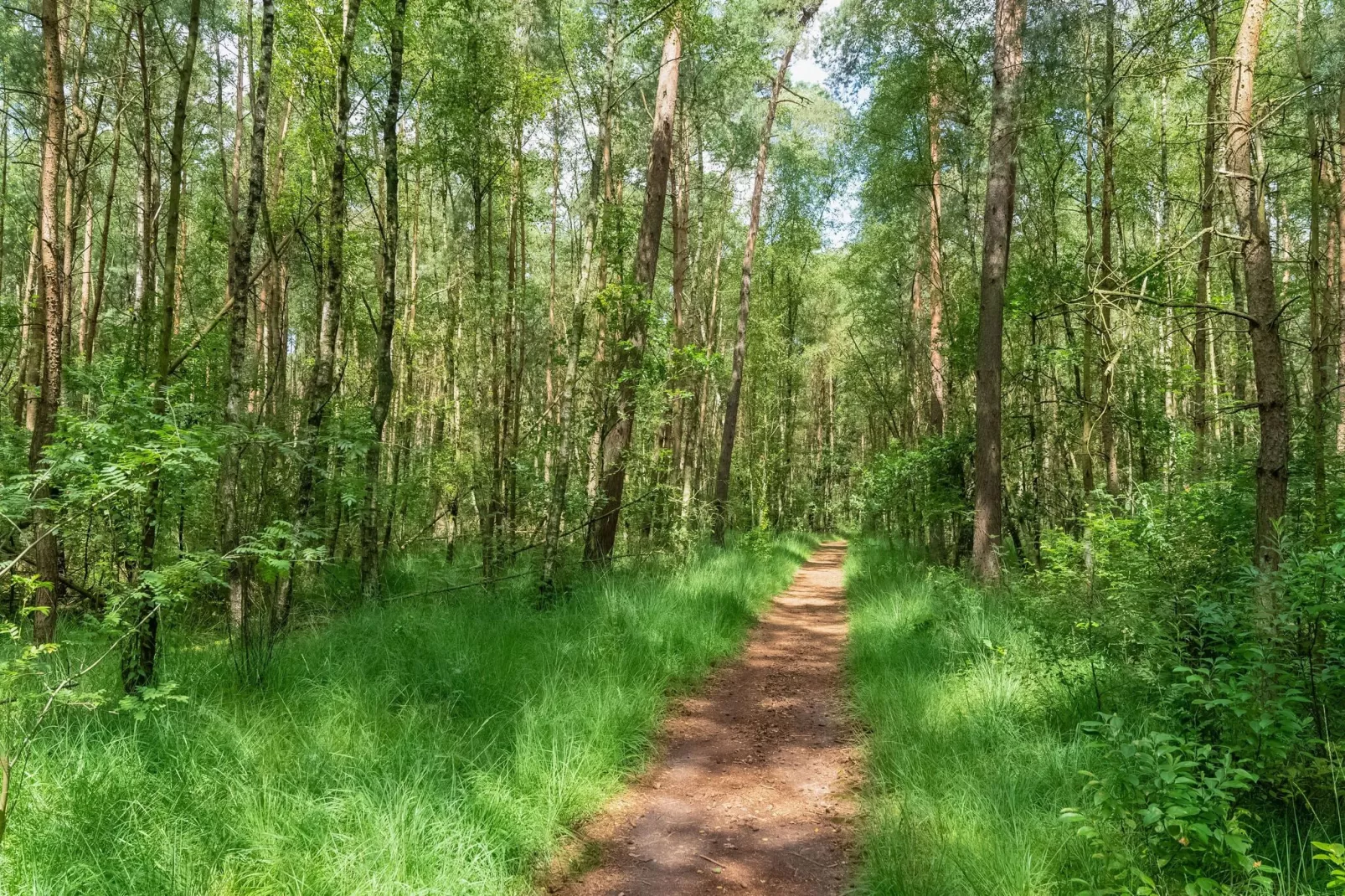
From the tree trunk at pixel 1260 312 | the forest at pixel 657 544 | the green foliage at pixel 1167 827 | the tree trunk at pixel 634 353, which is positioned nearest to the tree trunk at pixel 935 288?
the forest at pixel 657 544

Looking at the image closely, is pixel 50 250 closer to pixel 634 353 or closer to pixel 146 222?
pixel 634 353

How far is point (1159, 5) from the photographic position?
7309 millimetres

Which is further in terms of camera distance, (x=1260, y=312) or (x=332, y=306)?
(x=332, y=306)

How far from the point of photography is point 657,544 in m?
11.2

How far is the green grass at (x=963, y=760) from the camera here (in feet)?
9.48

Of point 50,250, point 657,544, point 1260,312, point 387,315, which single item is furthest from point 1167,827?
point 657,544

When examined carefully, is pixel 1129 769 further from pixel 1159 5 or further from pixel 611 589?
pixel 1159 5

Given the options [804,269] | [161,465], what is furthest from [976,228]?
[161,465]

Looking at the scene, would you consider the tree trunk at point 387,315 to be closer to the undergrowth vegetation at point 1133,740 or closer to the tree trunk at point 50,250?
the tree trunk at point 50,250

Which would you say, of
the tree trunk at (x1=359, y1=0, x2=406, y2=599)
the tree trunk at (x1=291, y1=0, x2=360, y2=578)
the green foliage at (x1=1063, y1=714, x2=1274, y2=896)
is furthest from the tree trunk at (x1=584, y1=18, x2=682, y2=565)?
the green foliage at (x1=1063, y1=714, x2=1274, y2=896)

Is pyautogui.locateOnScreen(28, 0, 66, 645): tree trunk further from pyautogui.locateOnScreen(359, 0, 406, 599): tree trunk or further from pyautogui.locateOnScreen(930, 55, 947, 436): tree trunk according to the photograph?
pyautogui.locateOnScreen(930, 55, 947, 436): tree trunk

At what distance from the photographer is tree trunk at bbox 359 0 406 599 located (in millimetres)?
6797

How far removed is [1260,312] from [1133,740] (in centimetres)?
263

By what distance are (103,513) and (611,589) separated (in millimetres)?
4417
